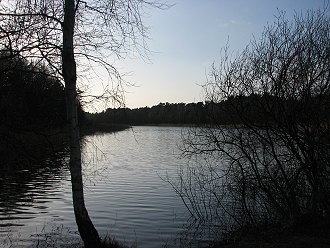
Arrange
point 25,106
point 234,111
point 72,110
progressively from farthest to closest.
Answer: point 234,111, point 25,106, point 72,110

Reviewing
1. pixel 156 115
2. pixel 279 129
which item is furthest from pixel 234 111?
pixel 156 115

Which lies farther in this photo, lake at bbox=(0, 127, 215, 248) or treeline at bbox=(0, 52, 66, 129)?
lake at bbox=(0, 127, 215, 248)

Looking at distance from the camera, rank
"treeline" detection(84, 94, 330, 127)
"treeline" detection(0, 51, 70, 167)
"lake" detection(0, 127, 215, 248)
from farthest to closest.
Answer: "lake" detection(0, 127, 215, 248), "treeline" detection(84, 94, 330, 127), "treeline" detection(0, 51, 70, 167)

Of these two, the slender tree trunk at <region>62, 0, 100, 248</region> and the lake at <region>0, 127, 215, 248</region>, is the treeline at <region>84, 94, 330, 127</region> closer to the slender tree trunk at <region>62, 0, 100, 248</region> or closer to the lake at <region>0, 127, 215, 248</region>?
the lake at <region>0, 127, 215, 248</region>

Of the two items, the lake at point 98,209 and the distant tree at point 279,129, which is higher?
the distant tree at point 279,129

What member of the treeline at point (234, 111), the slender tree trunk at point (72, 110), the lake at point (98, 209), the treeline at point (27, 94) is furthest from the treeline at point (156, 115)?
the treeline at point (27, 94)

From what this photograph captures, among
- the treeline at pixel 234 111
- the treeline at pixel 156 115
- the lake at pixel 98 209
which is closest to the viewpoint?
the treeline at pixel 156 115

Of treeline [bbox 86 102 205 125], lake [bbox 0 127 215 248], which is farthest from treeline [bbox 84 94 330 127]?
lake [bbox 0 127 215 248]

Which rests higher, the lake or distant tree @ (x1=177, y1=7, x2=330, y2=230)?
distant tree @ (x1=177, y1=7, x2=330, y2=230)

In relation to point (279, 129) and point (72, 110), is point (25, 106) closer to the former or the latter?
point (72, 110)

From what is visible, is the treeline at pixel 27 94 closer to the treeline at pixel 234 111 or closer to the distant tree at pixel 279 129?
the treeline at pixel 234 111

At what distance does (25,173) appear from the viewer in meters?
22.8

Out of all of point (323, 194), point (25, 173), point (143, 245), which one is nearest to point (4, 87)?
point (143, 245)

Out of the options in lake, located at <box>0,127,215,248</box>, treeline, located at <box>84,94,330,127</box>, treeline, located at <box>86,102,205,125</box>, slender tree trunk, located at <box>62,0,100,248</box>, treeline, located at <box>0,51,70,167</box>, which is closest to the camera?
treeline, located at <box>0,51,70,167</box>
